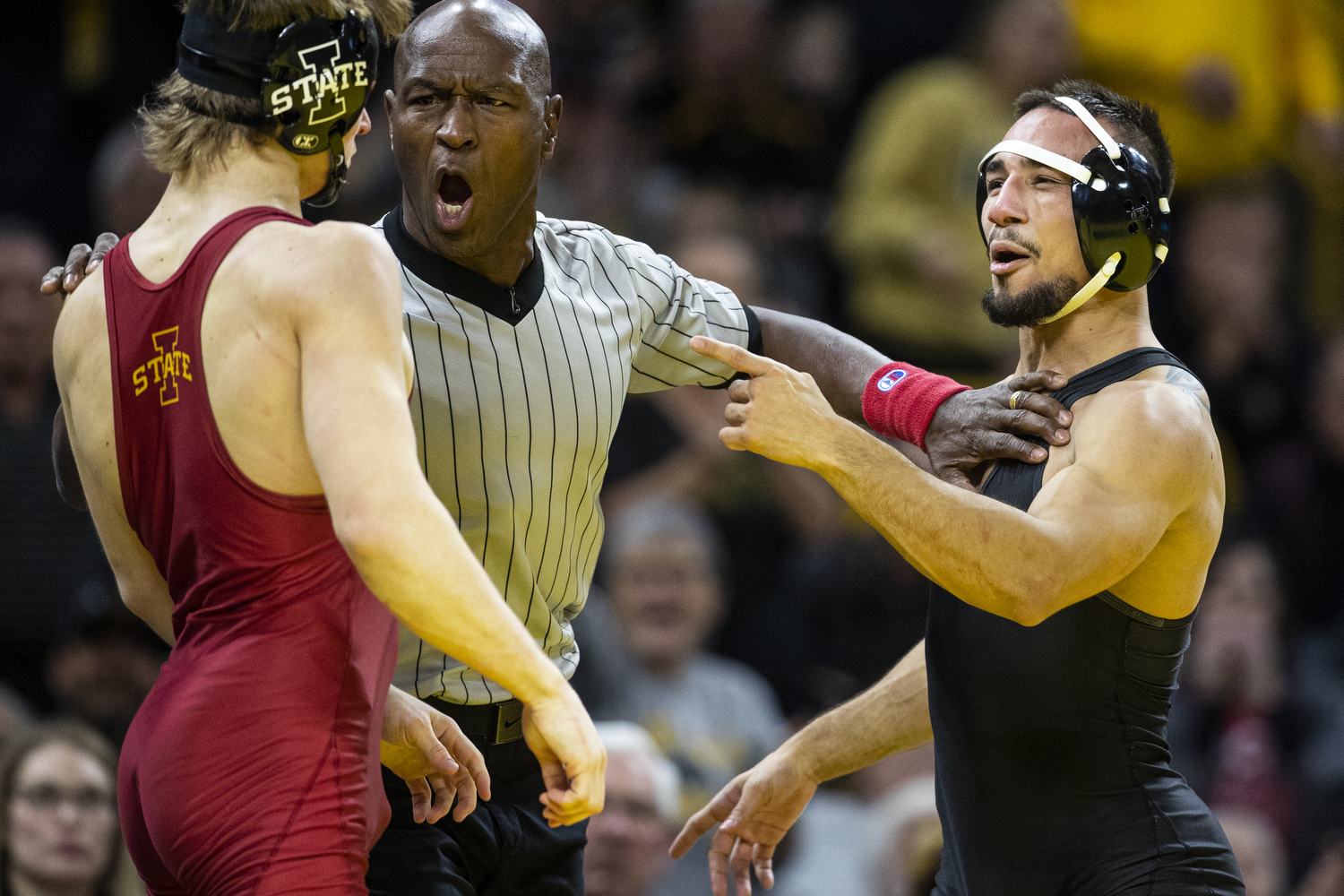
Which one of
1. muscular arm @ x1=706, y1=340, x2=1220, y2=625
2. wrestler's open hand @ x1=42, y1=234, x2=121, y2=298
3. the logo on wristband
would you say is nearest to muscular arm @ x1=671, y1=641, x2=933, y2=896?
the logo on wristband

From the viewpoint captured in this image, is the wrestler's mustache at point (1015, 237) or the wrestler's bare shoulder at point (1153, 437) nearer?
the wrestler's bare shoulder at point (1153, 437)

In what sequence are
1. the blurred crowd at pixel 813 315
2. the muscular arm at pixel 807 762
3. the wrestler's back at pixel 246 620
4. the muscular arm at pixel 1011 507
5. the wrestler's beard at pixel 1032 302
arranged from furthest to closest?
the blurred crowd at pixel 813 315 → the muscular arm at pixel 807 762 → the wrestler's beard at pixel 1032 302 → the muscular arm at pixel 1011 507 → the wrestler's back at pixel 246 620

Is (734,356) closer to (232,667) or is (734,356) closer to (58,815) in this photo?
(232,667)

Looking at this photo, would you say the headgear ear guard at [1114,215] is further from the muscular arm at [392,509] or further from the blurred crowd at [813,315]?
the blurred crowd at [813,315]

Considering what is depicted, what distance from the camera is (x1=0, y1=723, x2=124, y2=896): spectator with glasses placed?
4898 mm

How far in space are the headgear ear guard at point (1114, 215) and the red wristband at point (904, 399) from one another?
30 centimetres

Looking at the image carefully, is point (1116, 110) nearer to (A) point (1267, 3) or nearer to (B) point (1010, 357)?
(B) point (1010, 357)

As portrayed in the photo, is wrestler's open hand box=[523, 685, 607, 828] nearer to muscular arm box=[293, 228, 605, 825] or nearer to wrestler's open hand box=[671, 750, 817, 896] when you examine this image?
muscular arm box=[293, 228, 605, 825]

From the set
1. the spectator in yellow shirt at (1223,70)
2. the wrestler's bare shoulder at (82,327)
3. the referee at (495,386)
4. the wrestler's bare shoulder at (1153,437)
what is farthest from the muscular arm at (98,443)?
the spectator in yellow shirt at (1223,70)

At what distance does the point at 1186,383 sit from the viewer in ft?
10.7

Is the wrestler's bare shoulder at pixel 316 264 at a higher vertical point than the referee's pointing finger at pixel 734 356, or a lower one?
higher

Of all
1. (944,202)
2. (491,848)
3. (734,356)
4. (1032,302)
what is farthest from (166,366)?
(944,202)

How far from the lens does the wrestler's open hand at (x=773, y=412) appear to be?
3.03 metres

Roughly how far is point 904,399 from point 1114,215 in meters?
0.60
